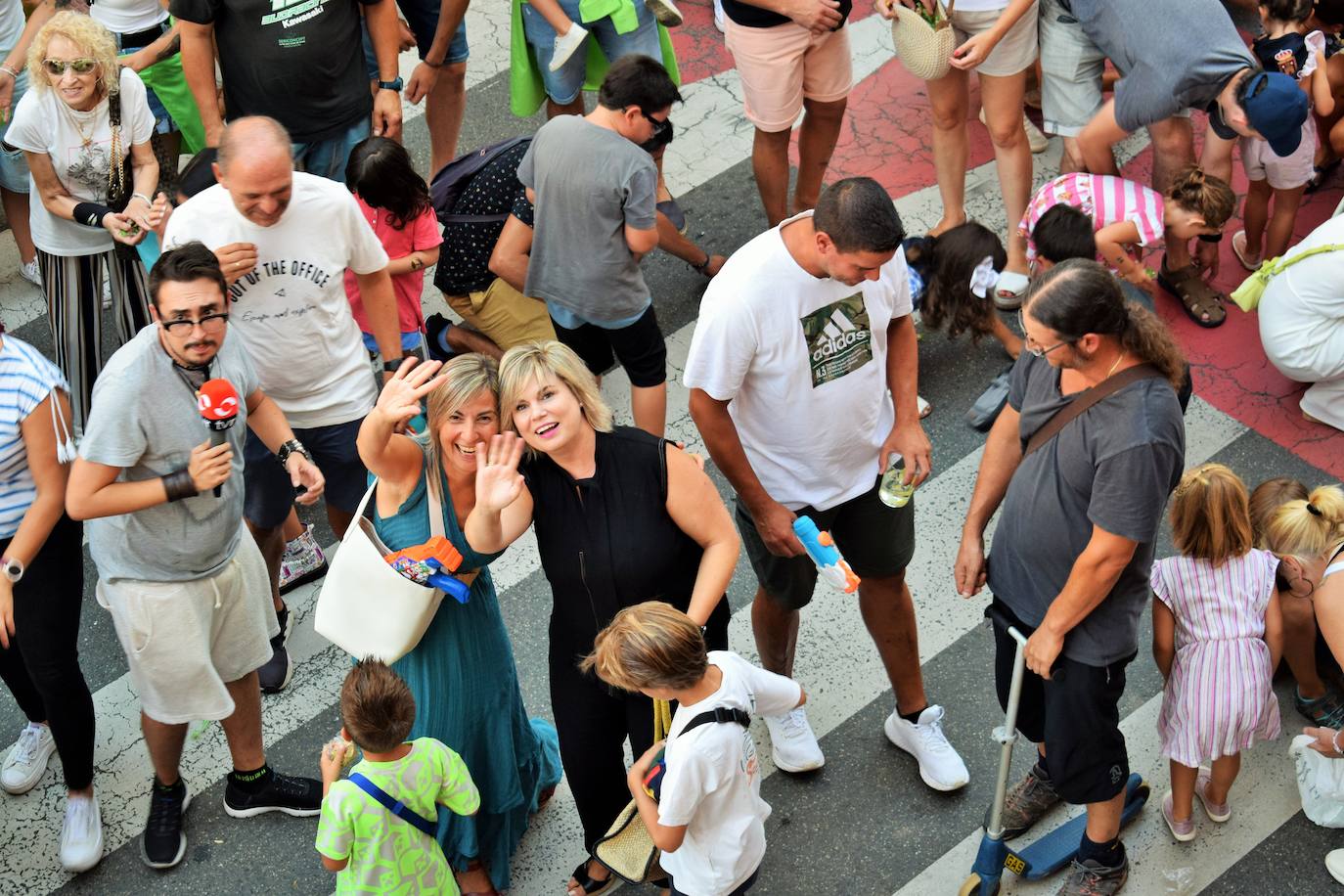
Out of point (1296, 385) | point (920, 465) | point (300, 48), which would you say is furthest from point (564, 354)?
point (1296, 385)

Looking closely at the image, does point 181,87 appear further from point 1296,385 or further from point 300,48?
point 1296,385

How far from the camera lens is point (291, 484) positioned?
5.61 meters

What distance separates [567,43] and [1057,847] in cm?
425

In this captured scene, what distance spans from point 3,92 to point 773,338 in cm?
439

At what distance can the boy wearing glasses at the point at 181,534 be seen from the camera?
177 inches

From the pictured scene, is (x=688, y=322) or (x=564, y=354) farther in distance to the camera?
(x=688, y=322)

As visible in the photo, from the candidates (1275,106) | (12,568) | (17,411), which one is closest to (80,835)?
(12,568)

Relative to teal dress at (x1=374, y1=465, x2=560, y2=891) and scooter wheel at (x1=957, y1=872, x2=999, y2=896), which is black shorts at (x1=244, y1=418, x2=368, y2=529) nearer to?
teal dress at (x1=374, y1=465, x2=560, y2=891)

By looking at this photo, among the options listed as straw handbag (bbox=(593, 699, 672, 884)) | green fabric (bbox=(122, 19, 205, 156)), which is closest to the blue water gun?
straw handbag (bbox=(593, 699, 672, 884))

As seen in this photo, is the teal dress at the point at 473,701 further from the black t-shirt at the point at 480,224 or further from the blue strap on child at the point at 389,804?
the black t-shirt at the point at 480,224

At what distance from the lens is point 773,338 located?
451 cm

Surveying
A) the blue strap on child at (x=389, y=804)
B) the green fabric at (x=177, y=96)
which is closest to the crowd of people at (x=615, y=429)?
the blue strap on child at (x=389, y=804)

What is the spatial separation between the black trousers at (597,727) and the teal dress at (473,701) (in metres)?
0.20

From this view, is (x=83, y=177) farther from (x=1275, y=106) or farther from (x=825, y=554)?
(x=1275, y=106)
